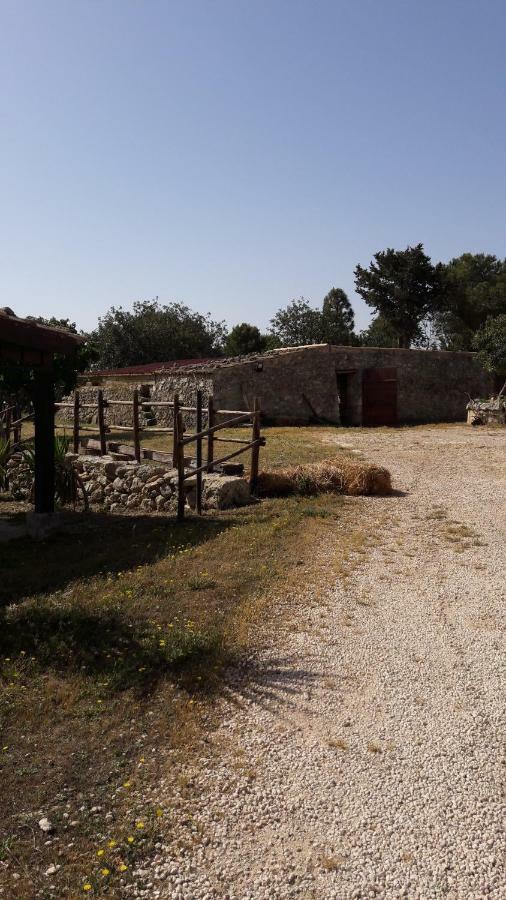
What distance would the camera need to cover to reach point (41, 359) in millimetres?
8320

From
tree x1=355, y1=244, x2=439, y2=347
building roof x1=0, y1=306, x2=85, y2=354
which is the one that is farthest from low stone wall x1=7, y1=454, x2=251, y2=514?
tree x1=355, y1=244, x2=439, y2=347

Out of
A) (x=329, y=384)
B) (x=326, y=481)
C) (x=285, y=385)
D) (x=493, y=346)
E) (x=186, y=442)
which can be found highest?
(x=493, y=346)

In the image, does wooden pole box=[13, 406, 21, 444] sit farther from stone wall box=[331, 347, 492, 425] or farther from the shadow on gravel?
stone wall box=[331, 347, 492, 425]

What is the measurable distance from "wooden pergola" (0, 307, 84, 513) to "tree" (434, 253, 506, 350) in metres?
38.5

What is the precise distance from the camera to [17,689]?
14.6ft

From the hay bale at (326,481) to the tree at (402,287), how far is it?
33048mm

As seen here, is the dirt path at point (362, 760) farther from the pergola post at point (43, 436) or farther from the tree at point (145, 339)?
the tree at point (145, 339)

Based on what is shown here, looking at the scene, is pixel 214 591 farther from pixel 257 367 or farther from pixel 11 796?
pixel 257 367

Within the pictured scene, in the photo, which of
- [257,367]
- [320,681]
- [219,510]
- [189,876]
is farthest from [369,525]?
[257,367]

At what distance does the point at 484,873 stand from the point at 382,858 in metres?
0.46

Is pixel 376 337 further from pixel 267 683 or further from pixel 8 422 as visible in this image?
pixel 267 683

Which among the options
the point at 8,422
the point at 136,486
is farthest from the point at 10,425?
the point at 136,486

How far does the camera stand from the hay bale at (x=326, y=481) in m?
11.2

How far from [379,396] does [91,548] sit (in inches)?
742
